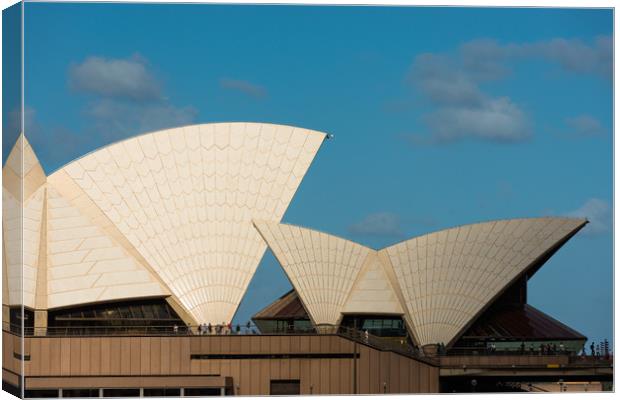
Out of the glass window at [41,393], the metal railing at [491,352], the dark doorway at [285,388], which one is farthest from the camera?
the metal railing at [491,352]

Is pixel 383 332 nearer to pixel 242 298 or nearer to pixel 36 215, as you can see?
pixel 242 298

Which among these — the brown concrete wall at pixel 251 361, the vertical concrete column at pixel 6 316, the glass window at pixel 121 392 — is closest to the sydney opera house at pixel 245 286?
the brown concrete wall at pixel 251 361

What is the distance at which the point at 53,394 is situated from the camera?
41.6 m

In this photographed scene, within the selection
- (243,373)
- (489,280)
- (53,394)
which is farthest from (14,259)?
(489,280)

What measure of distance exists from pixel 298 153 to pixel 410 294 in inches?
231

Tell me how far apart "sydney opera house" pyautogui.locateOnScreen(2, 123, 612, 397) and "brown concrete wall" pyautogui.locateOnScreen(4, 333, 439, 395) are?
41 millimetres

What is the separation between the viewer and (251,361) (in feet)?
142

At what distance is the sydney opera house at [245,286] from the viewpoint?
43.0m

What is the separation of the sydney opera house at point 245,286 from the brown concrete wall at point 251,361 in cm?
4

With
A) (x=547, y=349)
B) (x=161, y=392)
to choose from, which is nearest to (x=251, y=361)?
(x=161, y=392)

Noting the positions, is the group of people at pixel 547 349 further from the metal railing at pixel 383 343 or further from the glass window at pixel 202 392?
the glass window at pixel 202 392

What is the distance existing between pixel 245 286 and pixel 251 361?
141 inches

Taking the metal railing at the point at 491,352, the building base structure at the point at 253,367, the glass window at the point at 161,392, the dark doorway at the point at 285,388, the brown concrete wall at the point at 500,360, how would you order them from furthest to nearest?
the metal railing at the point at 491,352
the brown concrete wall at the point at 500,360
the dark doorway at the point at 285,388
the building base structure at the point at 253,367
the glass window at the point at 161,392

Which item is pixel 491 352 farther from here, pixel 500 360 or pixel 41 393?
pixel 41 393
